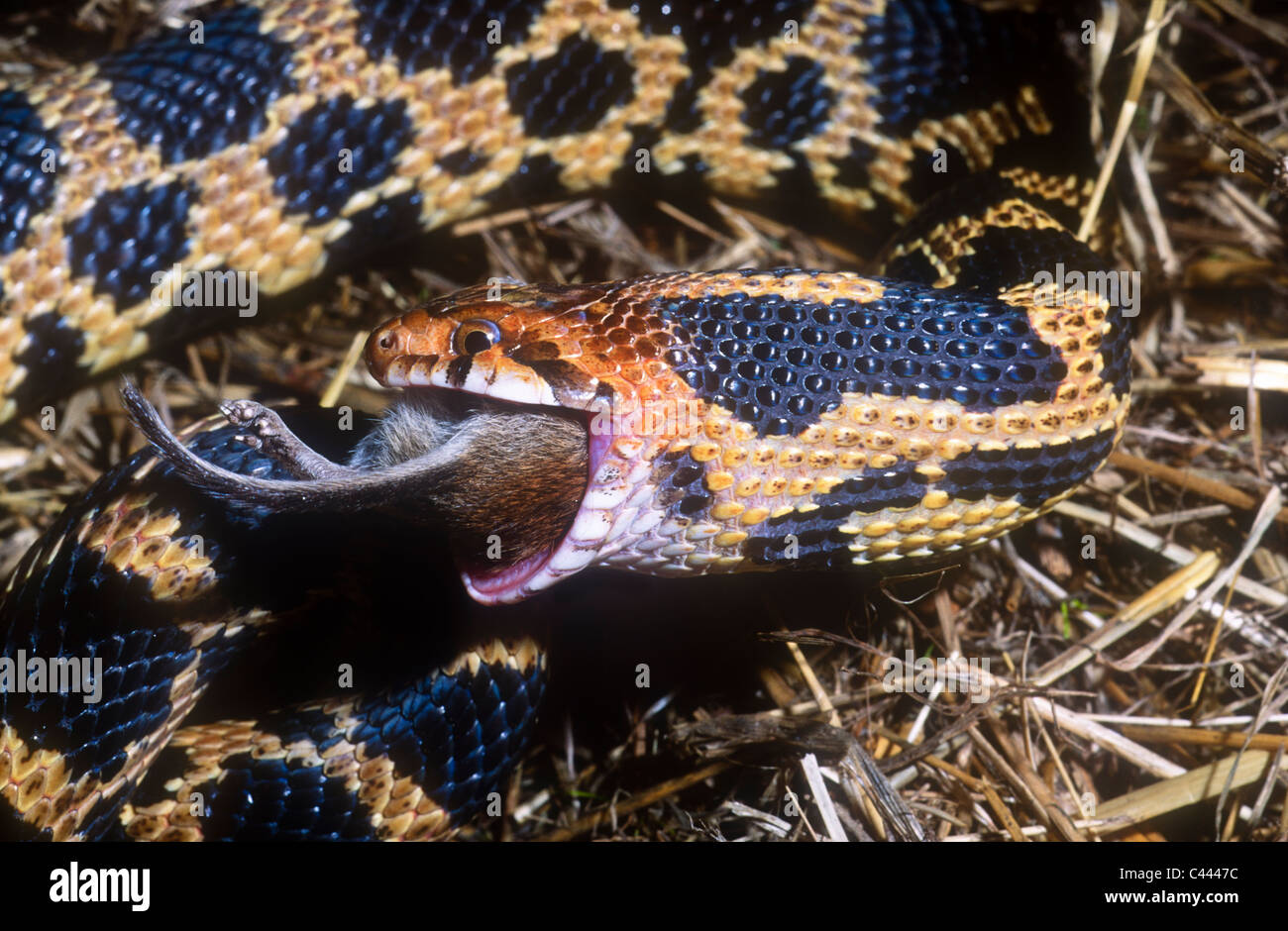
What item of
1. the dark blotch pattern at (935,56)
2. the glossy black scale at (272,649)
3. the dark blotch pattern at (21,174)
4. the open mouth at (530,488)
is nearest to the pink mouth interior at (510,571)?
the open mouth at (530,488)

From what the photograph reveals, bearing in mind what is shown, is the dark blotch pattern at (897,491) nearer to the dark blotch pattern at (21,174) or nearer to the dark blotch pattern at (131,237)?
the dark blotch pattern at (131,237)

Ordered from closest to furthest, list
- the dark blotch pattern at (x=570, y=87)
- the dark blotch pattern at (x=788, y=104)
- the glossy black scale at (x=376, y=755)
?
the glossy black scale at (x=376, y=755) < the dark blotch pattern at (x=570, y=87) < the dark blotch pattern at (x=788, y=104)

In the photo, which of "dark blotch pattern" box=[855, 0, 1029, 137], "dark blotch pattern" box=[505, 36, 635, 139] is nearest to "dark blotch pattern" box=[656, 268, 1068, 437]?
"dark blotch pattern" box=[855, 0, 1029, 137]

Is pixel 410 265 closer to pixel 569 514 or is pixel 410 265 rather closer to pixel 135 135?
pixel 135 135

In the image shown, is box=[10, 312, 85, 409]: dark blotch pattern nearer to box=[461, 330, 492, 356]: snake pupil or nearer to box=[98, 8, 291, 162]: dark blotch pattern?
box=[98, 8, 291, 162]: dark blotch pattern

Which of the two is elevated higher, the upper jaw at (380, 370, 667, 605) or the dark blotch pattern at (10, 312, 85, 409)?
the upper jaw at (380, 370, 667, 605)
